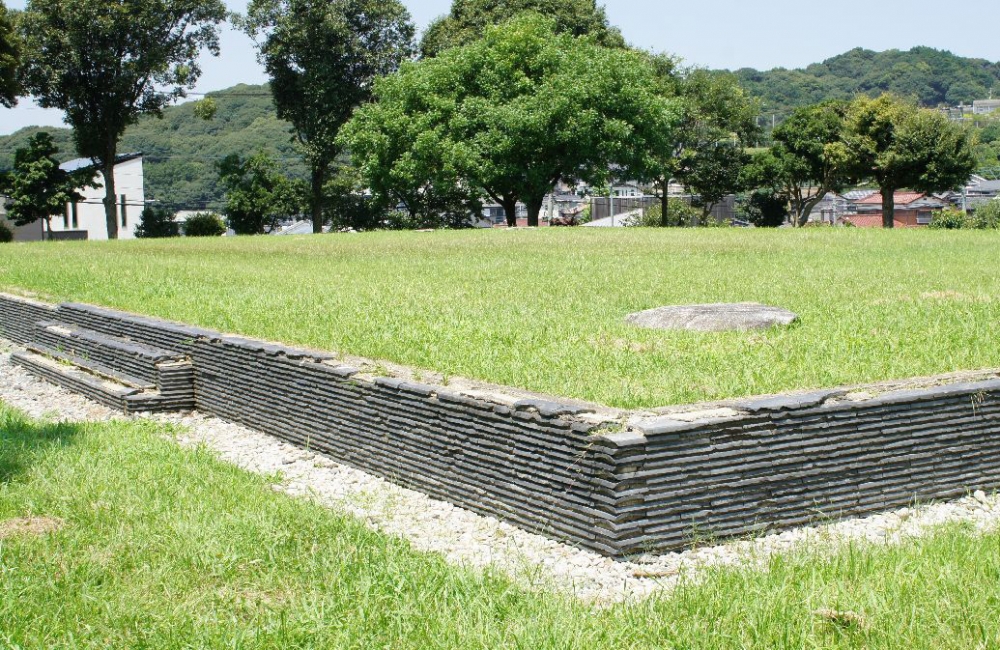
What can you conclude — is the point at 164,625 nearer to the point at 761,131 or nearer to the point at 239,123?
the point at 761,131

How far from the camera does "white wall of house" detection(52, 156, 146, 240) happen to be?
51.0m

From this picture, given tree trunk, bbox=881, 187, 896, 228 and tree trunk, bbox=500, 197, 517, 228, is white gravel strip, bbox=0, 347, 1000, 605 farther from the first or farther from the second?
tree trunk, bbox=881, 187, 896, 228

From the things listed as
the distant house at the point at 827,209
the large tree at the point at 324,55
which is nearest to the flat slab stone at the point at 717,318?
the large tree at the point at 324,55

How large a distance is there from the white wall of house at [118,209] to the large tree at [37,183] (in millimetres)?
11356

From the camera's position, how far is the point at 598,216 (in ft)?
223

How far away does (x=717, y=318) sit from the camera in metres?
8.91

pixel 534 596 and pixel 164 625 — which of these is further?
pixel 534 596

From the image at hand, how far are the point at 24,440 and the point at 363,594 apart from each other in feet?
13.7

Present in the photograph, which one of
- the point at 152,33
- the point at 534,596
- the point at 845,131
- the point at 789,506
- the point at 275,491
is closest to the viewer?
the point at 534,596

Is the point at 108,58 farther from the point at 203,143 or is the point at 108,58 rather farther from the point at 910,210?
the point at 910,210

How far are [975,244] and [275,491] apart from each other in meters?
17.1

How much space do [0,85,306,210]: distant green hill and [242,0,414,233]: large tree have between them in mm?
25431

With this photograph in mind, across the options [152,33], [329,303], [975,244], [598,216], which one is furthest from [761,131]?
[329,303]

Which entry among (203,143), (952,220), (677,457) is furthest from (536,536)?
(203,143)
